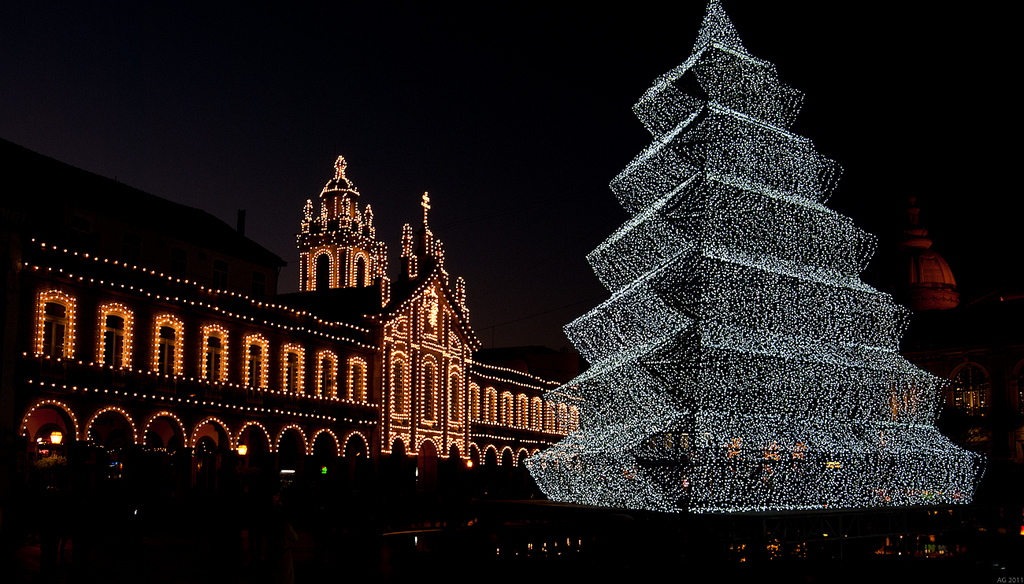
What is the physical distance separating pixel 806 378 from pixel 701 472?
3294mm

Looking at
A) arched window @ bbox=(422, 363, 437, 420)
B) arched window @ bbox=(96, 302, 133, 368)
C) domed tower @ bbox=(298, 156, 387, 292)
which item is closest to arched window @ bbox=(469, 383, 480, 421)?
arched window @ bbox=(422, 363, 437, 420)

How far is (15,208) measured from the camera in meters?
27.8

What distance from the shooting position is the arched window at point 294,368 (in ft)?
129

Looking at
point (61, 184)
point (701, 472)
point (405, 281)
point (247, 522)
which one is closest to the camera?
point (247, 522)

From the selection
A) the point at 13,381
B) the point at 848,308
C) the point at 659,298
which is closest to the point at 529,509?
the point at 659,298

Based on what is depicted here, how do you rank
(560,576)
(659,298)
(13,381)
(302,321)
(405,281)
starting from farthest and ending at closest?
(405,281)
(302,321)
(13,381)
(659,298)
(560,576)

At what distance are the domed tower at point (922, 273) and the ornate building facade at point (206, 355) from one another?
38.5m

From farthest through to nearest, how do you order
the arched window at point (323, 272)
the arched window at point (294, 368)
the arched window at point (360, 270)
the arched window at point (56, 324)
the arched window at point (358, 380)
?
the arched window at point (323, 272), the arched window at point (360, 270), the arched window at point (358, 380), the arched window at point (294, 368), the arched window at point (56, 324)

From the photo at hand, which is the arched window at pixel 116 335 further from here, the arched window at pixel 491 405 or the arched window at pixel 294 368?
the arched window at pixel 491 405

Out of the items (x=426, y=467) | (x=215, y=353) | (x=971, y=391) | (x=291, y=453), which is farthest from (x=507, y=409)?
(x=971, y=391)

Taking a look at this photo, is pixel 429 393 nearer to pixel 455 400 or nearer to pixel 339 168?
pixel 455 400

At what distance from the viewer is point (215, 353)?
1398 inches

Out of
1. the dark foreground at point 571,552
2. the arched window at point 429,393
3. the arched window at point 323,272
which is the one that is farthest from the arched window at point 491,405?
the dark foreground at point 571,552

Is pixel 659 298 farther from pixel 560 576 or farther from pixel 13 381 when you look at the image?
pixel 13 381
